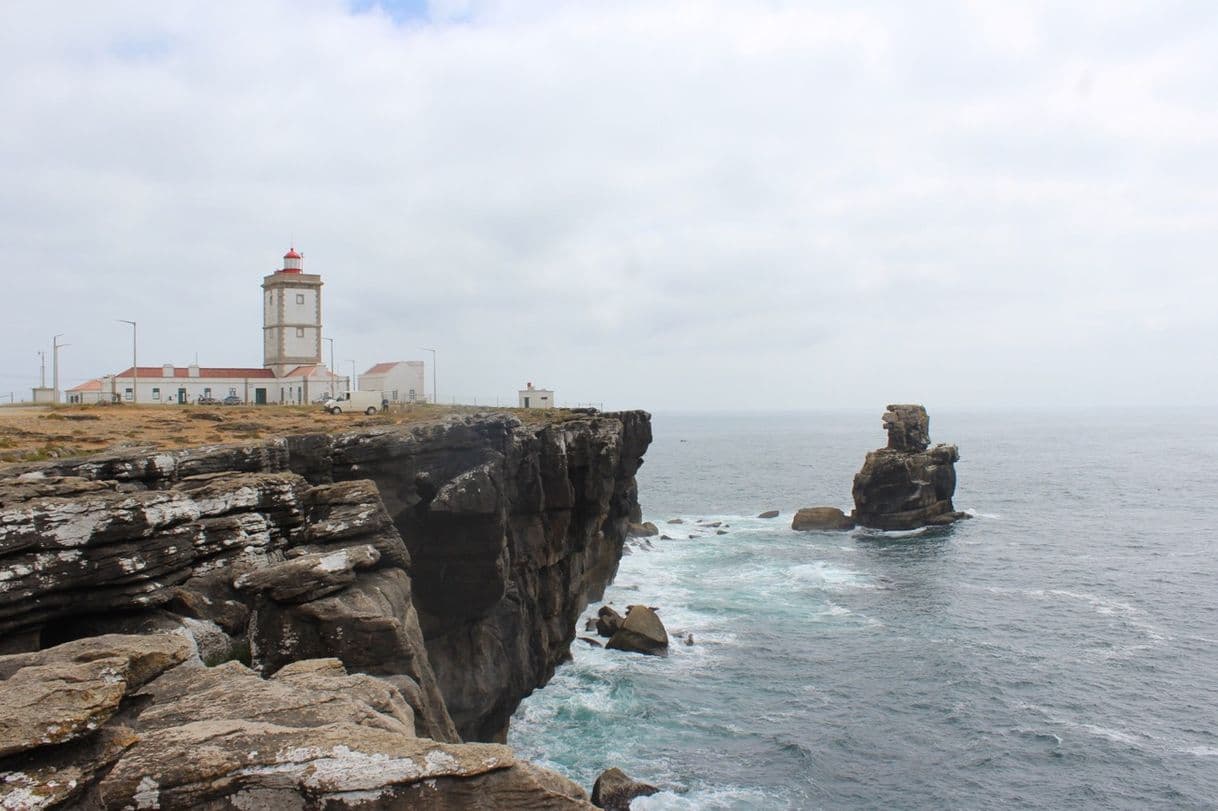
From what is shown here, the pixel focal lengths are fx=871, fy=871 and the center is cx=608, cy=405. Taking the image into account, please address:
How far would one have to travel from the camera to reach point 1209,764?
115ft

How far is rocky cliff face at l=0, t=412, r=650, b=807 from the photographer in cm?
2033

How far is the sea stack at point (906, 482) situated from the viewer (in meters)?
91.4

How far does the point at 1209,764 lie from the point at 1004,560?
40423 mm

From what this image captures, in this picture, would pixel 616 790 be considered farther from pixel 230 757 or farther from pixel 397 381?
pixel 397 381

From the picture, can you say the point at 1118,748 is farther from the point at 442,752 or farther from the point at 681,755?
the point at 442,752

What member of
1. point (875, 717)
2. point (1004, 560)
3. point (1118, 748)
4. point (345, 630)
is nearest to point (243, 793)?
point (345, 630)

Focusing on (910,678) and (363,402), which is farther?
(363,402)

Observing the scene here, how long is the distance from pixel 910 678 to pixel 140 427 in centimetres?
4038

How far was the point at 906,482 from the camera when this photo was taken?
301ft

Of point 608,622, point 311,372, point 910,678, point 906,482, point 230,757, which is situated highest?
point 311,372

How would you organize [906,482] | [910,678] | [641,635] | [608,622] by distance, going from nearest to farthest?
[910,678] → [641,635] → [608,622] → [906,482]

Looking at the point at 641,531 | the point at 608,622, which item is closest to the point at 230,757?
the point at 608,622

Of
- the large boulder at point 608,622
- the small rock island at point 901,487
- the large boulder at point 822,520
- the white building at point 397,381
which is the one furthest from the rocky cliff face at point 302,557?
the small rock island at point 901,487

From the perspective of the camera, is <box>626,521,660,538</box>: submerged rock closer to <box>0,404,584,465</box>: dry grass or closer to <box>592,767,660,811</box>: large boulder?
<box>0,404,584,465</box>: dry grass
